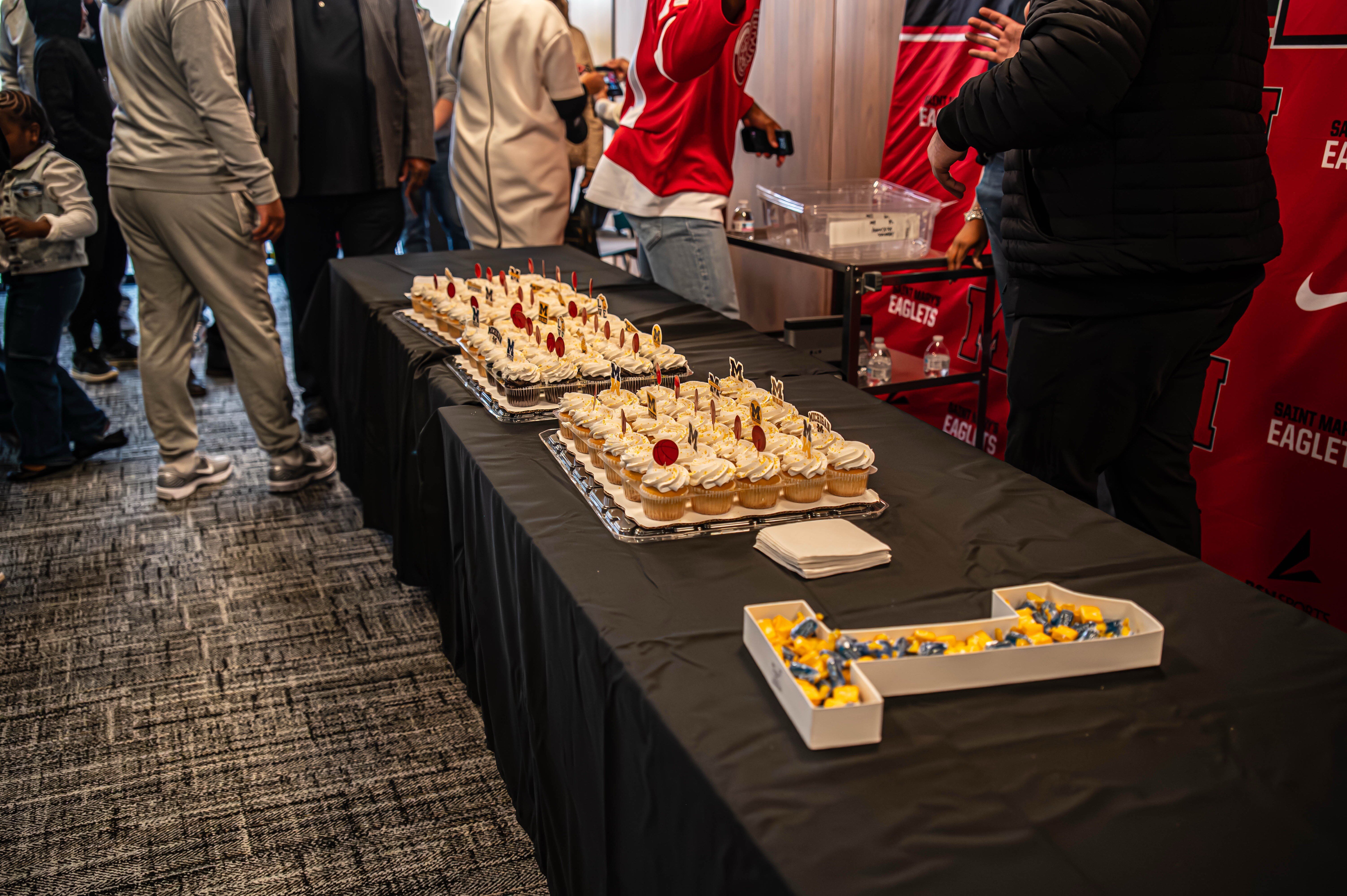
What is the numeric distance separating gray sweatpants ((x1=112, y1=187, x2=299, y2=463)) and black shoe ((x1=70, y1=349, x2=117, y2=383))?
1720 millimetres

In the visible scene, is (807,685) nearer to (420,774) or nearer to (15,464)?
(420,774)

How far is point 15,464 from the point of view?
358cm

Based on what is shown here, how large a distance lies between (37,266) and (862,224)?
107 inches

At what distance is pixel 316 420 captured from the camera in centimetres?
377

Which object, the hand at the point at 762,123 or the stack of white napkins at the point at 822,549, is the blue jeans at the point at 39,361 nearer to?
the hand at the point at 762,123

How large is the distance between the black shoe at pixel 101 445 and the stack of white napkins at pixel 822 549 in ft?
11.1

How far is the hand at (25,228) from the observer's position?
3.01m

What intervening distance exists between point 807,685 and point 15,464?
3770mm

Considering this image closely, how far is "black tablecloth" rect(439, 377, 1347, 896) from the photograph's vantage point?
72 centimetres

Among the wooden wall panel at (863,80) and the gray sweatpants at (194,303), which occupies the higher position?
the wooden wall panel at (863,80)

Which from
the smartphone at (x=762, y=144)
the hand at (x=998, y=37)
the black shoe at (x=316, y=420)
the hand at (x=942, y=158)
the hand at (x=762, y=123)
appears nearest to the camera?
the hand at (x=998, y=37)

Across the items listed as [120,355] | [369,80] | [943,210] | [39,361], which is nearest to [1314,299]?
[943,210]

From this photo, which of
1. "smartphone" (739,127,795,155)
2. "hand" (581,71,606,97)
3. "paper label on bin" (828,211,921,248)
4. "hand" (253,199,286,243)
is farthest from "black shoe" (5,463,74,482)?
"paper label on bin" (828,211,921,248)

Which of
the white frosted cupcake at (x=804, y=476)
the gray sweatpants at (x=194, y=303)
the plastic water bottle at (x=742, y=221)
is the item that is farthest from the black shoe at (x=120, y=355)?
the white frosted cupcake at (x=804, y=476)
